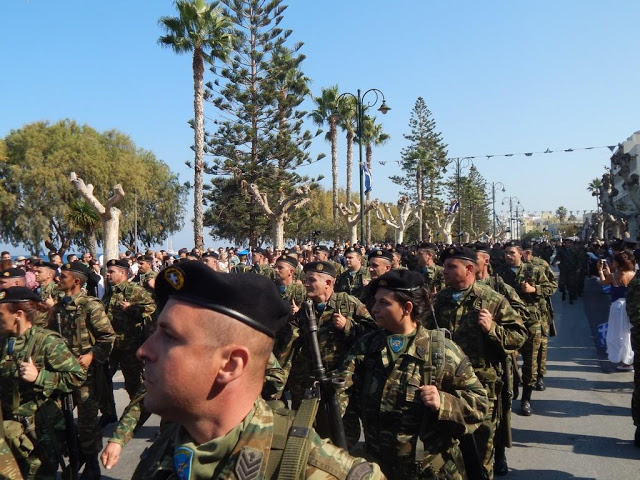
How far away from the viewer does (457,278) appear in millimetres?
5055

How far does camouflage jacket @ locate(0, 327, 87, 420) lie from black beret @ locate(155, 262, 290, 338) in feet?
9.63

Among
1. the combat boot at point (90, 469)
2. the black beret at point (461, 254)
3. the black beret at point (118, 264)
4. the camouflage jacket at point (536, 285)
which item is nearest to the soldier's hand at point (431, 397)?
the black beret at point (461, 254)

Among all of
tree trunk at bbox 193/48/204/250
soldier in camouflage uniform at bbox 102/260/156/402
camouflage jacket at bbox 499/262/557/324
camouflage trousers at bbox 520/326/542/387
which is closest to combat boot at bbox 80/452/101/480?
soldier in camouflage uniform at bbox 102/260/156/402

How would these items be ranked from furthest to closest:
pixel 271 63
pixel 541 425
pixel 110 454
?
pixel 271 63, pixel 541 425, pixel 110 454

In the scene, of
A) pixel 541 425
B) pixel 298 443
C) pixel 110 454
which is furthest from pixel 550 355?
pixel 298 443

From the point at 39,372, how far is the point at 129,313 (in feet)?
11.9

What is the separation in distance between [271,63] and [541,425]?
109ft

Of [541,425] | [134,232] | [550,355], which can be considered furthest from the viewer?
[134,232]

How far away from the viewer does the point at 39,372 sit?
425 centimetres

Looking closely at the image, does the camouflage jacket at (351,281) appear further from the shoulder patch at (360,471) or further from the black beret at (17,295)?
the shoulder patch at (360,471)

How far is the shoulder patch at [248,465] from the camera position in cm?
162

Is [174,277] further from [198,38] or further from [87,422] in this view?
[198,38]

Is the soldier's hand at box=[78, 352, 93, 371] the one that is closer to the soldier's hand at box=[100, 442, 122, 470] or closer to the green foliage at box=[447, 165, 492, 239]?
the soldier's hand at box=[100, 442, 122, 470]

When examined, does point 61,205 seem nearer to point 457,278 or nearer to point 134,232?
point 134,232
